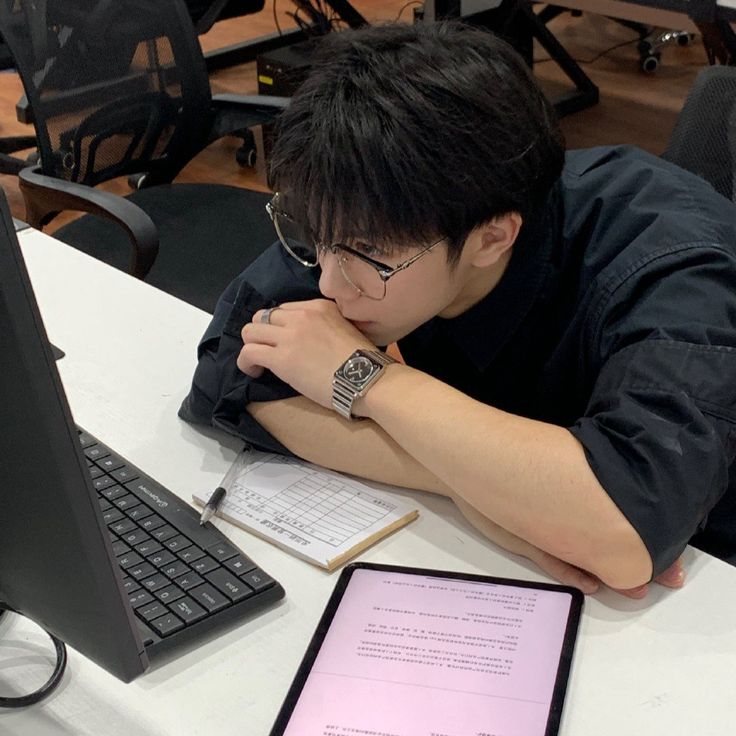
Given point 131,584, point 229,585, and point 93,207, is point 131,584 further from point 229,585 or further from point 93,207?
point 93,207

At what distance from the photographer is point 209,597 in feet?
2.96

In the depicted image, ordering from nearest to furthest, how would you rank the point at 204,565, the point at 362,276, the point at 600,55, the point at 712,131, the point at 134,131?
the point at 204,565
the point at 362,276
the point at 712,131
the point at 134,131
the point at 600,55

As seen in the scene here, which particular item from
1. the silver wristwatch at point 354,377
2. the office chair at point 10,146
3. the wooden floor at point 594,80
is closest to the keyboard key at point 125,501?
the silver wristwatch at point 354,377

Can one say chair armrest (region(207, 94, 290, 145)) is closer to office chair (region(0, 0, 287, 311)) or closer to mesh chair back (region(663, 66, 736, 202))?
office chair (region(0, 0, 287, 311))

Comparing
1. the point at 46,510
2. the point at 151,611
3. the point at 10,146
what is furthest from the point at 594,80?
the point at 46,510

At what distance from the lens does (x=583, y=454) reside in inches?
36.1

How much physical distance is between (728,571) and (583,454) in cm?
18

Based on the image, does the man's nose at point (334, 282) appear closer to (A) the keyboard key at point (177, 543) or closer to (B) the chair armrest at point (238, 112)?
(A) the keyboard key at point (177, 543)

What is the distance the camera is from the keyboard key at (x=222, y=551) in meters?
0.95

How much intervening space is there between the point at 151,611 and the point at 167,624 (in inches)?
0.9

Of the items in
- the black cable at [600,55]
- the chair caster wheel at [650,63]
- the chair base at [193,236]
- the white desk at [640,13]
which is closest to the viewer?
the chair base at [193,236]

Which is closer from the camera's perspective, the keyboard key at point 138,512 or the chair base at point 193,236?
the keyboard key at point 138,512

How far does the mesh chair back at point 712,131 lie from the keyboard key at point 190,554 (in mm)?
858

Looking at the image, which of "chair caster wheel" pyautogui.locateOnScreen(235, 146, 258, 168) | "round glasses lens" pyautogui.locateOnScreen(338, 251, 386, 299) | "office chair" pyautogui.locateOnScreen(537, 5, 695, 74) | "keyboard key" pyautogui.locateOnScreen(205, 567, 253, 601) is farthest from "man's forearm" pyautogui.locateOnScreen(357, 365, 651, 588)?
"office chair" pyautogui.locateOnScreen(537, 5, 695, 74)
